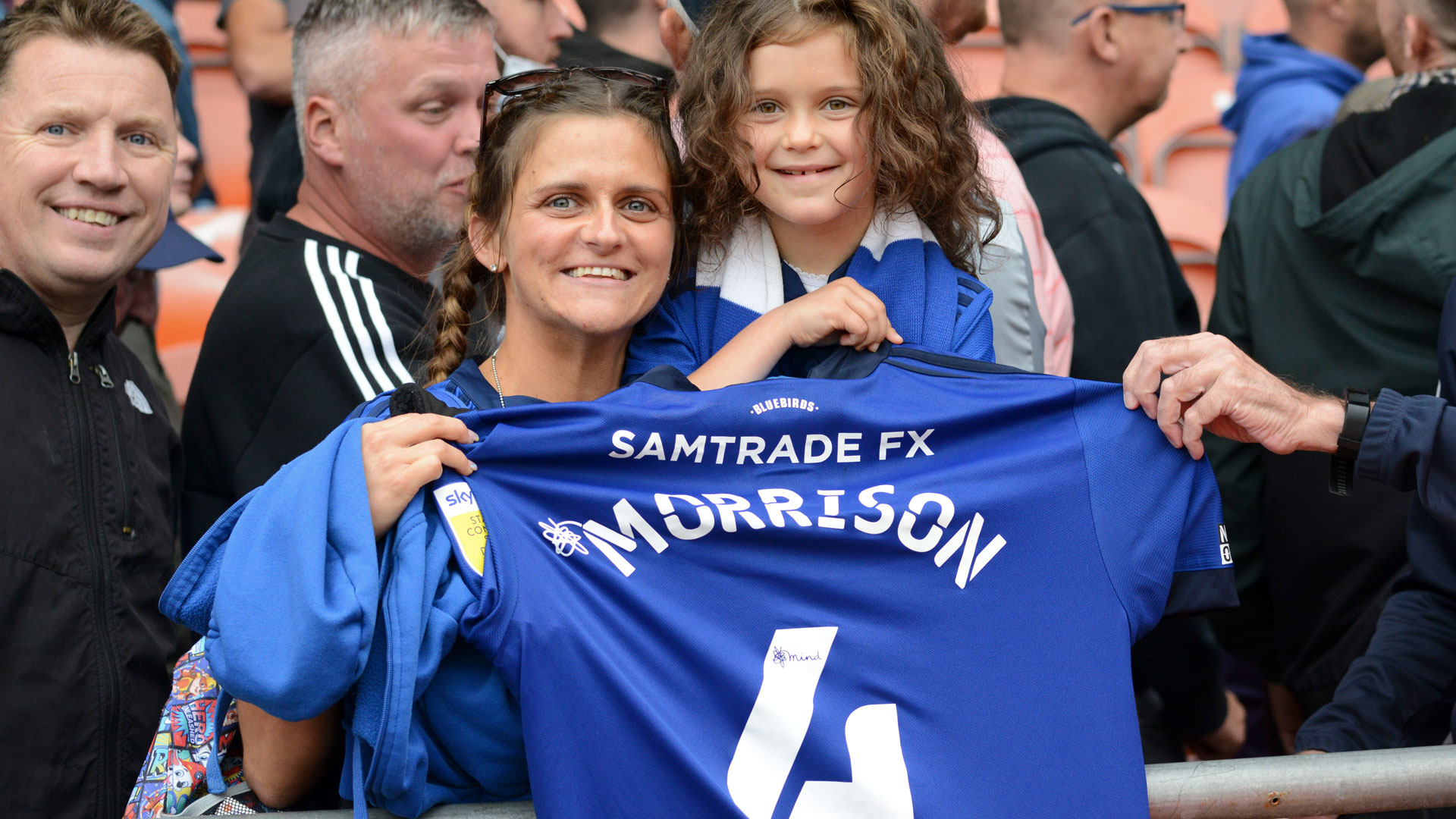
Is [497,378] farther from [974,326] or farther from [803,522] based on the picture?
[974,326]

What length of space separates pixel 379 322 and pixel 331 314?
0.35ft

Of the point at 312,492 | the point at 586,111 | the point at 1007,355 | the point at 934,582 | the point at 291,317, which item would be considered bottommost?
the point at 934,582

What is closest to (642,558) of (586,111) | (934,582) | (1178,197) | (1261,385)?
(934,582)

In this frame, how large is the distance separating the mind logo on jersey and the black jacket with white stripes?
94 centimetres

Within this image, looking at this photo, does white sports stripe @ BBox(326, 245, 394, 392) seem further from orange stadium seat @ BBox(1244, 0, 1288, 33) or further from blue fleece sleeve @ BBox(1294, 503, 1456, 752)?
orange stadium seat @ BBox(1244, 0, 1288, 33)

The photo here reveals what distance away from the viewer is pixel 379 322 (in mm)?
2936

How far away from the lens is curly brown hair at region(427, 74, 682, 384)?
7.61ft

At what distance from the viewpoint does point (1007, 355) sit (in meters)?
2.85

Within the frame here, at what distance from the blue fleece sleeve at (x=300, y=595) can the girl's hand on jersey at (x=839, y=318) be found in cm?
77

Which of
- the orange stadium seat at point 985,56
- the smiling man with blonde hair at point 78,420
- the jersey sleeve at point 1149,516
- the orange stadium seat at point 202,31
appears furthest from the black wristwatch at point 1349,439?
the orange stadium seat at point 202,31

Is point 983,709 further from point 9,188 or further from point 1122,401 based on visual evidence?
point 9,188

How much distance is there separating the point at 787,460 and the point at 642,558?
11.7 inches

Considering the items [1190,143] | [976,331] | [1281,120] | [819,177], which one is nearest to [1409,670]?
[976,331]

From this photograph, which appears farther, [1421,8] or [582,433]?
[1421,8]
